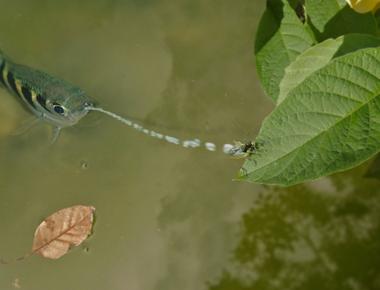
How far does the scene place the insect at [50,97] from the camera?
1559 millimetres

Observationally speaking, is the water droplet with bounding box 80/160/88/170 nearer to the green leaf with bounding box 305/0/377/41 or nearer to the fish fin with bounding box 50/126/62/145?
the fish fin with bounding box 50/126/62/145

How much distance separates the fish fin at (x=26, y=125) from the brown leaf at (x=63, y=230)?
21 cm

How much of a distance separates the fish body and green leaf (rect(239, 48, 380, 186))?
0.85 m

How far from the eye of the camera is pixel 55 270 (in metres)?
1.50

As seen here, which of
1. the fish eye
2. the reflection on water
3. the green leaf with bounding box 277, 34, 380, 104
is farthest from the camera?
the fish eye

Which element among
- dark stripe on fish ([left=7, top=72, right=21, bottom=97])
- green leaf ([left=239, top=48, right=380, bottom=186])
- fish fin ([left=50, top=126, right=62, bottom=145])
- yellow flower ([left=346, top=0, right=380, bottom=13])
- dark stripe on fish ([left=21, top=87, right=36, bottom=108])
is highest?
dark stripe on fish ([left=7, top=72, right=21, bottom=97])

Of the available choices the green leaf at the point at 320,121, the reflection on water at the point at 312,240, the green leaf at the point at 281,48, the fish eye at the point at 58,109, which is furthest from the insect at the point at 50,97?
the green leaf at the point at 320,121

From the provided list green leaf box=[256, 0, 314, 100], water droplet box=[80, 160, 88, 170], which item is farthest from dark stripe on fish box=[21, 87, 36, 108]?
green leaf box=[256, 0, 314, 100]

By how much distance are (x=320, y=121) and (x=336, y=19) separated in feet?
0.93

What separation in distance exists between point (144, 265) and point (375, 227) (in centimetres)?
54

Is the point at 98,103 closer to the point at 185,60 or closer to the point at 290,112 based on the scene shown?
the point at 185,60

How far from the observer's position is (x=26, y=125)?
157 cm

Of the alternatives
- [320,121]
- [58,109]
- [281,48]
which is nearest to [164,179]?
[58,109]

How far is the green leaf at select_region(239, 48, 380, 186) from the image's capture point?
2.49 ft
